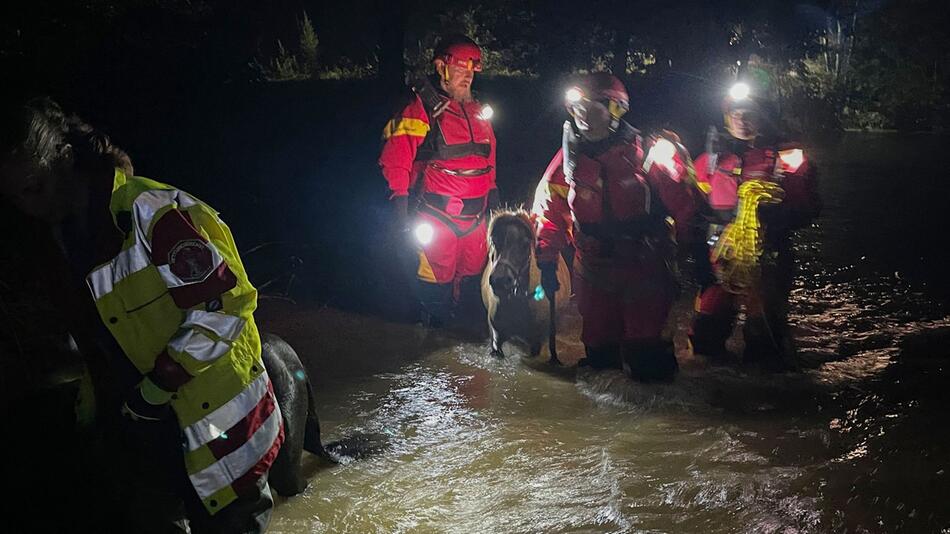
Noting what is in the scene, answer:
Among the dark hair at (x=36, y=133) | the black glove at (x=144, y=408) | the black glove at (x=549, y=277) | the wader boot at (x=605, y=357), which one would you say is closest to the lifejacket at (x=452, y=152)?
the black glove at (x=549, y=277)

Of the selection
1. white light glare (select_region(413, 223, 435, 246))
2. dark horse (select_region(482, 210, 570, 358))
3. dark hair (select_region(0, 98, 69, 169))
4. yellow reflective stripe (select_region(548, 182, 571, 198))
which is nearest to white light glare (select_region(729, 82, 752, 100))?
yellow reflective stripe (select_region(548, 182, 571, 198))

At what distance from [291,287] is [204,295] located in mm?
6107

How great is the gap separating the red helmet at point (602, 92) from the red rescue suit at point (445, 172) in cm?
156

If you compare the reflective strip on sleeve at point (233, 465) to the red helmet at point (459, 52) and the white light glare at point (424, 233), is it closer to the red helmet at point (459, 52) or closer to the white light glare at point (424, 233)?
the white light glare at point (424, 233)

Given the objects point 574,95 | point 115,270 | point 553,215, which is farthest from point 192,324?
point 553,215

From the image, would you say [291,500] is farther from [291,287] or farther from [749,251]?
[291,287]

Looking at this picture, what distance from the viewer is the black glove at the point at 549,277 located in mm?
6082

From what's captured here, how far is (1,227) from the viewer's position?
6305mm

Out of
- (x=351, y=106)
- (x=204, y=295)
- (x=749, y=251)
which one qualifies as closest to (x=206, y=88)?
(x=351, y=106)

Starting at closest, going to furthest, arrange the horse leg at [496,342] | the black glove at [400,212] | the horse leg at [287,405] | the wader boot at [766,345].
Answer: the horse leg at [287,405] < the wader boot at [766,345] < the horse leg at [496,342] < the black glove at [400,212]

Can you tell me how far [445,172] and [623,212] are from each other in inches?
74.5

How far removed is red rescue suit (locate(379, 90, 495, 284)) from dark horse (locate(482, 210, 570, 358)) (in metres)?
0.72

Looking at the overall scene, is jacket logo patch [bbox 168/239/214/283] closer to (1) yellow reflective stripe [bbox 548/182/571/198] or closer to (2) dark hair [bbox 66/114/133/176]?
(2) dark hair [bbox 66/114/133/176]

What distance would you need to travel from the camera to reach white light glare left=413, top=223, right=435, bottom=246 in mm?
7086
